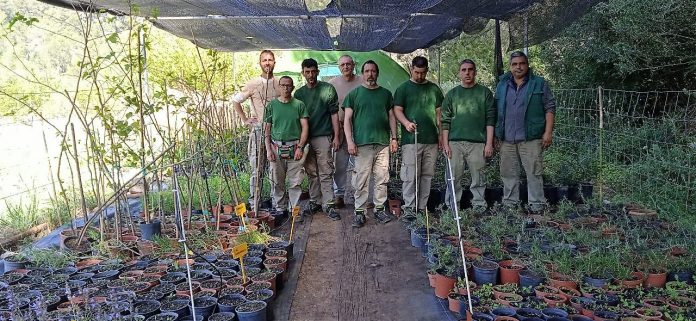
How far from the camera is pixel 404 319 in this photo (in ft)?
9.82

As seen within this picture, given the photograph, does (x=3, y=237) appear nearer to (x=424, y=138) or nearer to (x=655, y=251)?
(x=424, y=138)

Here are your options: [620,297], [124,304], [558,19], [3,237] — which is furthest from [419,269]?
[3,237]

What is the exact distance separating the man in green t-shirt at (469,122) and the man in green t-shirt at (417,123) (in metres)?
0.12

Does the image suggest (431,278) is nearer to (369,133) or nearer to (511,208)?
(511,208)

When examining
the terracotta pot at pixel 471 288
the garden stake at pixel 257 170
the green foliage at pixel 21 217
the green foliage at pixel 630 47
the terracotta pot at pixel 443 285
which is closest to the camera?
the terracotta pot at pixel 471 288

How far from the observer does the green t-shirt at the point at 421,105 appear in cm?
481

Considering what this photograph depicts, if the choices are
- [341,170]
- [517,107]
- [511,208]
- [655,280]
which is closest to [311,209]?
[341,170]

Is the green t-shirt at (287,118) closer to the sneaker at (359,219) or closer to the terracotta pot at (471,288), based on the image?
the sneaker at (359,219)

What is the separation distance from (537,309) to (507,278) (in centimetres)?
54

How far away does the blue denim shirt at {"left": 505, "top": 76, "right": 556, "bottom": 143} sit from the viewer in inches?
183

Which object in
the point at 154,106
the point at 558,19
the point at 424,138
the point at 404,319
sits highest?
the point at 558,19

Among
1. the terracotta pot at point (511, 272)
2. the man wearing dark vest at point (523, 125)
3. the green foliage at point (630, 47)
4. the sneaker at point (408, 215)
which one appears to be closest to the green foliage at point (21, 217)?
the sneaker at point (408, 215)

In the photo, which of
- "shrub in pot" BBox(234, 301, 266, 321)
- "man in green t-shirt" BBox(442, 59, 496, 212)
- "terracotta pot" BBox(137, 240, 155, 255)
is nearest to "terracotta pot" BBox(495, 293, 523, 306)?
"shrub in pot" BBox(234, 301, 266, 321)

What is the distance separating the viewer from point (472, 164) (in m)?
4.83
